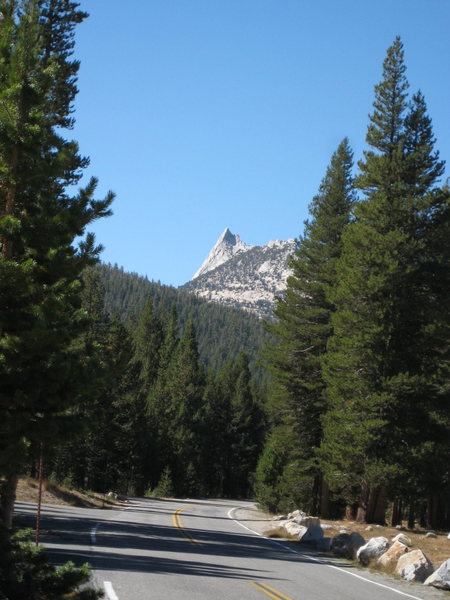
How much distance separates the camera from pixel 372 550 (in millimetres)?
16734

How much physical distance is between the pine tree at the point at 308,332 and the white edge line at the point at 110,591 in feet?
68.6

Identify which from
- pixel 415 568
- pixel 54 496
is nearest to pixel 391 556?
pixel 415 568

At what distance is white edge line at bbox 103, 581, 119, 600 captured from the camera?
944cm

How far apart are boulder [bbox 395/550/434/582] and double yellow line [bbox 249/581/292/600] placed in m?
4.42

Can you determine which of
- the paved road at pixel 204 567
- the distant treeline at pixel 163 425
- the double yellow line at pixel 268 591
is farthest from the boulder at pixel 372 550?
the distant treeline at pixel 163 425

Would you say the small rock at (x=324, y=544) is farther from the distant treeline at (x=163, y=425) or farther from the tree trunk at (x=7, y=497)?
the distant treeline at (x=163, y=425)

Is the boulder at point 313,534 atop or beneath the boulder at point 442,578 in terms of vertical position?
beneath

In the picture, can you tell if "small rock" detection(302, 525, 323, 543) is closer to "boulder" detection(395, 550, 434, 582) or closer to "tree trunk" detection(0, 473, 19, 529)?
"boulder" detection(395, 550, 434, 582)

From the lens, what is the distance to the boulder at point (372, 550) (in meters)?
16.6

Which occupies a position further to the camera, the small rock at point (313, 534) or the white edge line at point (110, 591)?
the small rock at point (313, 534)

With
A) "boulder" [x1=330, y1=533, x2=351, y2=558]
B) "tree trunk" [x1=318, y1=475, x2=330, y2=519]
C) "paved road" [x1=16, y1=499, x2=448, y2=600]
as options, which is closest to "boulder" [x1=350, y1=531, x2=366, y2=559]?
"boulder" [x1=330, y1=533, x2=351, y2=558]

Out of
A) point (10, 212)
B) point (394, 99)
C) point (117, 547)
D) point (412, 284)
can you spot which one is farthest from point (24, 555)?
point (394, 99)

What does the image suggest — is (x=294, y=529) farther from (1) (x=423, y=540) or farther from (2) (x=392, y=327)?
(2) (x=392, y=327)

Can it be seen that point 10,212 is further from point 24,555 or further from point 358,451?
point 358,451
